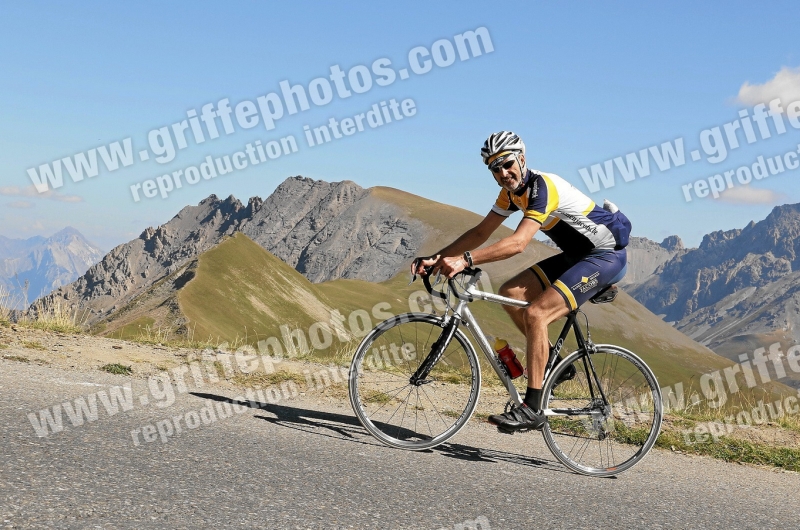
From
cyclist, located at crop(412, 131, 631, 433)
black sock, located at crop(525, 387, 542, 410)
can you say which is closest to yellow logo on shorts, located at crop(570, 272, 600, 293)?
cyclist, located at crop(412, 131, 631, 433)

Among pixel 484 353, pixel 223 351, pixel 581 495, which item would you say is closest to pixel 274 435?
pixel 484 353

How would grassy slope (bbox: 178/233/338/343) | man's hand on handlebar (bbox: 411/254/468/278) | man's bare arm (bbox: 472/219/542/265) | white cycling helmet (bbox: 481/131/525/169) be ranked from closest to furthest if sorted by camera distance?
man's bare arm (bbox: 472/219/542/265), man's hand on handlebar (bbox: 411/254/468/278), white cycling helmet (bbox: 481/131/525/169), grassy slope (bbox: 178/233/338/343)

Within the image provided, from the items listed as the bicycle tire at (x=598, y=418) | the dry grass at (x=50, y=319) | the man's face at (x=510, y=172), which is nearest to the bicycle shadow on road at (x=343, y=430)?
the bicycle tire at (x=598, y=418)

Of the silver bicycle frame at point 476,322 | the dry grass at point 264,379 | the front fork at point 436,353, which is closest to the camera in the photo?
the silver bicycle frame at point 476,322

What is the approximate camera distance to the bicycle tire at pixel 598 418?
5.84 meters

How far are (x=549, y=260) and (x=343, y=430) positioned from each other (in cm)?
242

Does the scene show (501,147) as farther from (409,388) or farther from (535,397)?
(409,388)

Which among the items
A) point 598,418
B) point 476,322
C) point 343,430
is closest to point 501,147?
point 476,322

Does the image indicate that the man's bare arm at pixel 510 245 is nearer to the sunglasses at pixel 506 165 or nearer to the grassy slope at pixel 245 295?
the sunglasses at pixel 506 165

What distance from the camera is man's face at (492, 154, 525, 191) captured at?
5605mm

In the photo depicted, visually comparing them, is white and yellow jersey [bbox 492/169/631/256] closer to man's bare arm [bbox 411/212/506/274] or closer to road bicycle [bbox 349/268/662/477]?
man's bare arm [bbox 411/212/506/274]

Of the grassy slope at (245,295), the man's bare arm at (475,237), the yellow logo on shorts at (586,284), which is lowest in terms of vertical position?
the yellow logo on shorts at (586,284)

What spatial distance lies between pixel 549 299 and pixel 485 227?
1046 mm

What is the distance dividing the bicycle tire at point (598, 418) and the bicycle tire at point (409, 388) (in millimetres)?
753
